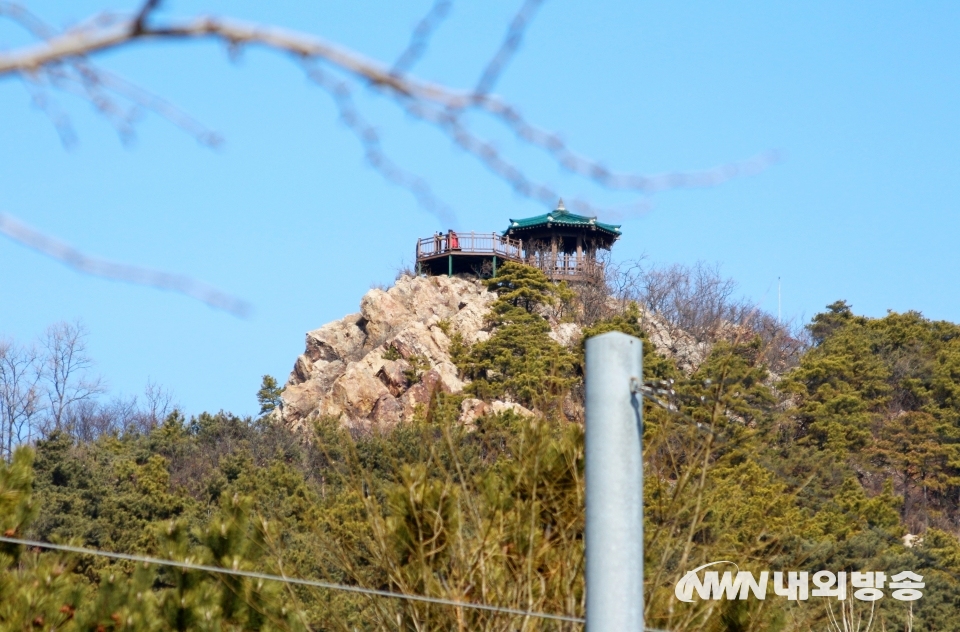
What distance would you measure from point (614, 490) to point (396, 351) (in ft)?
92.0

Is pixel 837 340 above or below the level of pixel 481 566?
above

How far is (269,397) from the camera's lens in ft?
110

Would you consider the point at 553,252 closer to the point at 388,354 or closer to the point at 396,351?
the point at 396,351

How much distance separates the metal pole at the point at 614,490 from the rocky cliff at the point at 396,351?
22.3 m

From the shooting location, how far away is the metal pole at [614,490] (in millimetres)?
1929

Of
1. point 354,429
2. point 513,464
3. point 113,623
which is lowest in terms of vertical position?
point 113,623

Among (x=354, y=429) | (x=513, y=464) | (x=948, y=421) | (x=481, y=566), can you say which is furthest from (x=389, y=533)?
(x=948, y=421)

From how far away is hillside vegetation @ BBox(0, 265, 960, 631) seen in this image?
542 cm

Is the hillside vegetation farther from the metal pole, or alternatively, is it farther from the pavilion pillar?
the pavilion pillar

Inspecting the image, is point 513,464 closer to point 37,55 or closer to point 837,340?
point 37,55

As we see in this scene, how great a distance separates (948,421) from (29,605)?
24065 millimetres

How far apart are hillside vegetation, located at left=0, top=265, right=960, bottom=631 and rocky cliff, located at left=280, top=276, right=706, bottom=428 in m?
0.80

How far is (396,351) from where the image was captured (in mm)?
29875

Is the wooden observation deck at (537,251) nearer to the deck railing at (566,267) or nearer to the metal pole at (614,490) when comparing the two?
the deck railing at (566,267)
